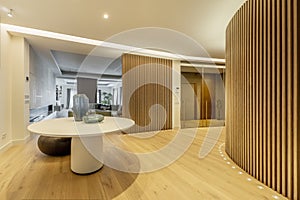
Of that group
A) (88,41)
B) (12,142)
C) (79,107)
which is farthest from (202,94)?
(12,142)

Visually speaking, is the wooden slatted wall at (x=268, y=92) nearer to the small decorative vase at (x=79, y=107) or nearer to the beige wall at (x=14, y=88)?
the small decorative vase at (x=79, y=107)

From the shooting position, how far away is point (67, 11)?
8.92ft

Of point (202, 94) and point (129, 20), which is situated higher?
point (129, 20)

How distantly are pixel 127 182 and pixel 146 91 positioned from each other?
3427mm

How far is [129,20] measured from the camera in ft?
10.1

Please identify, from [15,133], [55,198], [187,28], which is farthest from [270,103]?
[15,133]

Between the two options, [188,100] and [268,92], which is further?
[188,100]

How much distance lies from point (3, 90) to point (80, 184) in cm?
271

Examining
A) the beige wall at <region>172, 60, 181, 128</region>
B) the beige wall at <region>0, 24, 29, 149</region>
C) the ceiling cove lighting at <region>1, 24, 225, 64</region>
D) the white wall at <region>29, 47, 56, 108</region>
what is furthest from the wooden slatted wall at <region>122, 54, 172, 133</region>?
the white wall at <region>29, 47, 56, 108</region>

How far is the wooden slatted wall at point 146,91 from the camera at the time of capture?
16.4 ft

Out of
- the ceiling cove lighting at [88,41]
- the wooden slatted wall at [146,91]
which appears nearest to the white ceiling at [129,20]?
the ceiling cove lighting at [88,41]

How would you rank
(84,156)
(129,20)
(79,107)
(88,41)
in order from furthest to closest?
1. (88,41)
2. (129,20)
3. (79,107)
4. (84,156)

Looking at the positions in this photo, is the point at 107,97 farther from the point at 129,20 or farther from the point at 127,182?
the point at 127,182

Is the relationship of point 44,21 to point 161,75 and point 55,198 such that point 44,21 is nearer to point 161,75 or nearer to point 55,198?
point 55,198
